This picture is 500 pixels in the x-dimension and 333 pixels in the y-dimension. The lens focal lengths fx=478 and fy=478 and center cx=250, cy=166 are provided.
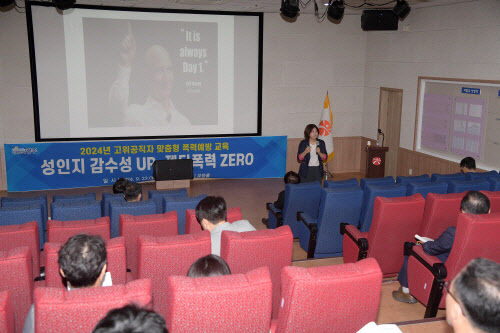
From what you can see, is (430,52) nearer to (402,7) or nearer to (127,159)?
(402,7)

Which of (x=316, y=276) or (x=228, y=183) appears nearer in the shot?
(x=316, y=276)

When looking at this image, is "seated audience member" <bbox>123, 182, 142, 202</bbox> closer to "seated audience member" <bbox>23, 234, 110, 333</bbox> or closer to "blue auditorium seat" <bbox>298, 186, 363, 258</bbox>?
"blue auditorium seat" <bbox>298, 186, 363, 258</bbox>

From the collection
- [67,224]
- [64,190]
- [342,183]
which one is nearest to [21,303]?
[67,224]

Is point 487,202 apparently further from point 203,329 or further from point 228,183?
point 228,183

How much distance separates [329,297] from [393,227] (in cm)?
205

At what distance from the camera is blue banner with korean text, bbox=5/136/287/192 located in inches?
337

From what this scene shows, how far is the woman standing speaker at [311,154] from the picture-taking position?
7441mm

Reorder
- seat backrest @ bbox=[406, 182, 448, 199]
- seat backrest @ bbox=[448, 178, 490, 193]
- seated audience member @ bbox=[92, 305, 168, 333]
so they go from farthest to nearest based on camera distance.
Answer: seat backrest @ bbox=[448, 178, 490, 193]
seat backrest @ bbox=[406, 182, 448, 199]
seated audience member @ bbox=[92, 305, 168, 333]

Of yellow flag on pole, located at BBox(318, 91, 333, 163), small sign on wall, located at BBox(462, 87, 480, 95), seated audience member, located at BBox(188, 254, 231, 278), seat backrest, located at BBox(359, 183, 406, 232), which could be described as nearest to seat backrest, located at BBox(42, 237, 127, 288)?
seated audience member, located at BBox(188, 254, 231, 278)

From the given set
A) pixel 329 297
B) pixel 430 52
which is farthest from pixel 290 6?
pixel 329 297

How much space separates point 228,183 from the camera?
378 inches

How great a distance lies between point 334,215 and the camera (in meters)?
4.82

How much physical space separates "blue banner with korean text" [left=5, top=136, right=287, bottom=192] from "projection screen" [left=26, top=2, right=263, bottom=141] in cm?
28

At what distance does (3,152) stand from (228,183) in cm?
417
